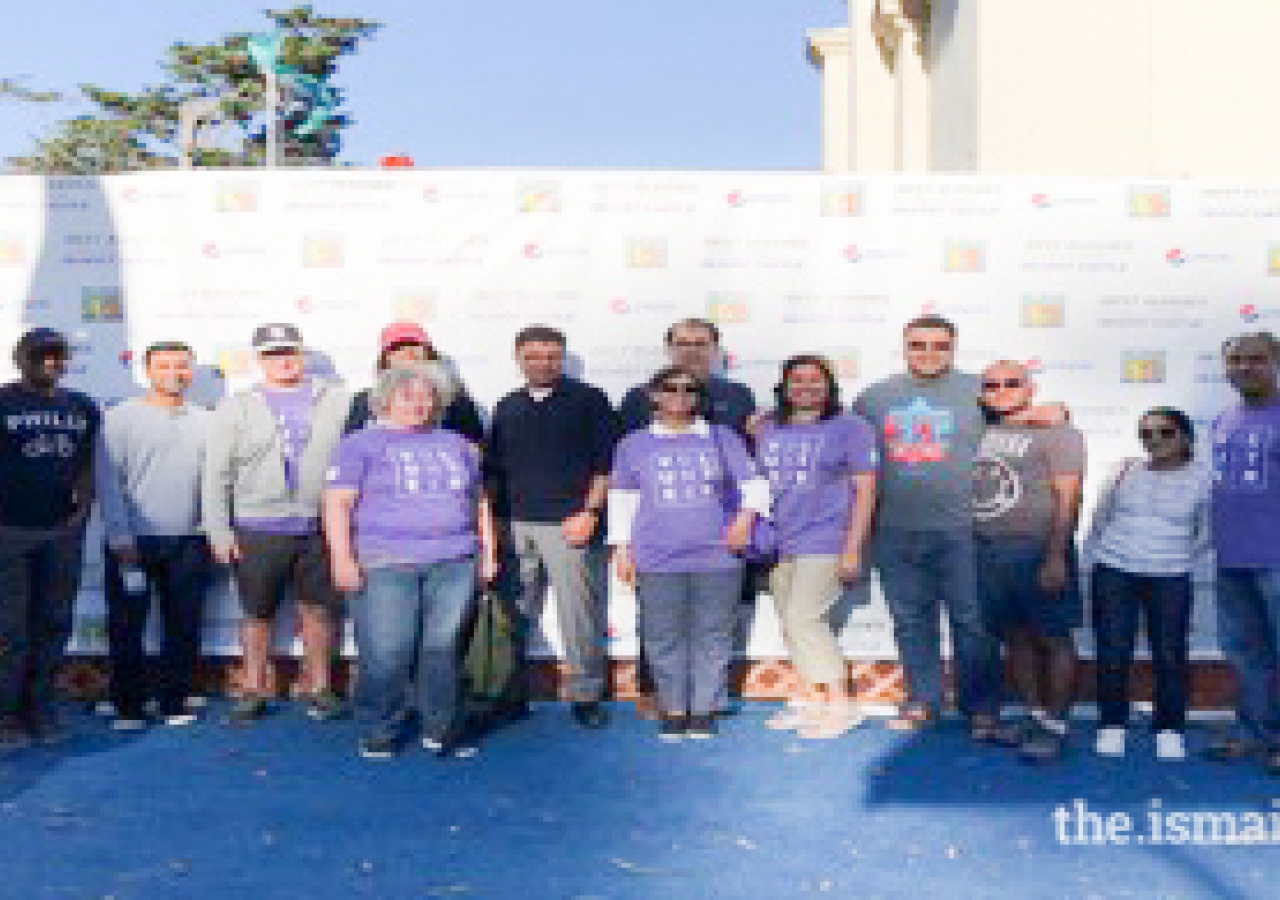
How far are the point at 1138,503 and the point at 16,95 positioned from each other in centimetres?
2114

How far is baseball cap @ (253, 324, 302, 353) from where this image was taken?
5496 mm

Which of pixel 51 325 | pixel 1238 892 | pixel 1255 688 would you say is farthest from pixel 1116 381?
pixel 51 325

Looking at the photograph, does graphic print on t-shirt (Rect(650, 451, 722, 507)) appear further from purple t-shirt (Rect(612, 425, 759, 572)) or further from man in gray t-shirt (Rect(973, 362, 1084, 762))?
man in gray t-shirt (Rect(973, 362, 1084, 762))

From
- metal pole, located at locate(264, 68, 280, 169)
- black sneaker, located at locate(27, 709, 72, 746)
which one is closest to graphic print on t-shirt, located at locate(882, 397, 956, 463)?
black sneaker, located at locate(27, 709, 72, 746)

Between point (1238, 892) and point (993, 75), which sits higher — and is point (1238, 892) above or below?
below

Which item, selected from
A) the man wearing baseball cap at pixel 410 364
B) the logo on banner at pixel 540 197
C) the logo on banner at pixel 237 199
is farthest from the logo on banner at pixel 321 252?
the logo on banner at pixel 540 197

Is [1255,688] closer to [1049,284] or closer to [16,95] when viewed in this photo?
[1049,284]

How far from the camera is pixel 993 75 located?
27.2 ft

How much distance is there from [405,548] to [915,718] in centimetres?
221

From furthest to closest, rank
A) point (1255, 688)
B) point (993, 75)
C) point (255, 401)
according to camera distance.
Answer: point (993, 75)
point (255, 401)
point (1255, 688)

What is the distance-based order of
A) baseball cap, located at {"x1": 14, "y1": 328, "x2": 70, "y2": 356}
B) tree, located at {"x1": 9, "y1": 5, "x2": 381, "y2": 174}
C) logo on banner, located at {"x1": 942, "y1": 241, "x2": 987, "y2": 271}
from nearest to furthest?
baseball cap, located at {"x1": 14, "y1": 328, "x2": 70, "y2": 356} < logo on banner, located at {"x1": 942, "y1": 241, "x2": 987, "y2": 271} < tree, located at {"x1": 9, "y1": 5, "x2": 381, "y2": 174}

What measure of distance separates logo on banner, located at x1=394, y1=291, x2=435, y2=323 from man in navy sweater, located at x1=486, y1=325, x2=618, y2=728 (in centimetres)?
56

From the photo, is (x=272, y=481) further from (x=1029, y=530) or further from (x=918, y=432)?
(x=1029, y=530)

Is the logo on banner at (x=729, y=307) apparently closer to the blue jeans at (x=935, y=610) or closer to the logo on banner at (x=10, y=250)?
the blue jeans at (x=935, y=610)
